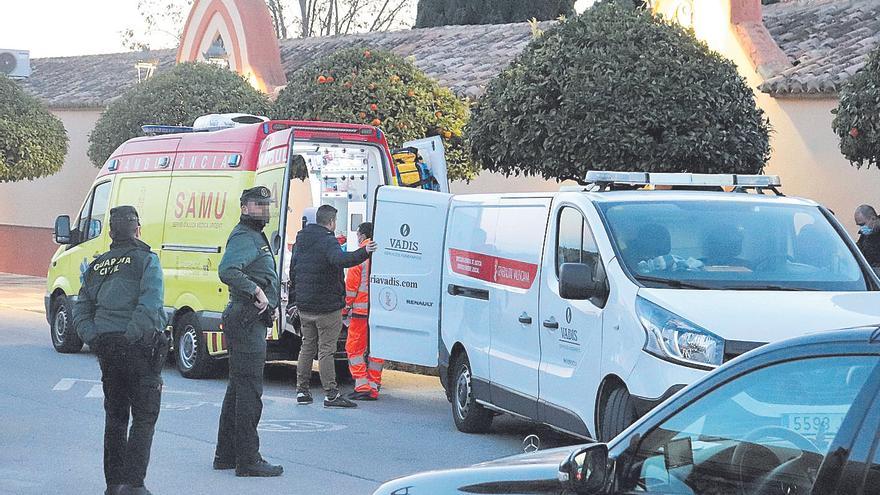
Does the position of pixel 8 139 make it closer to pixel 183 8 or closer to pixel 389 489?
pixel 389 489

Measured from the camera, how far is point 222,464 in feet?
31.1

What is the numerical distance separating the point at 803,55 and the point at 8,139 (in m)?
17.5

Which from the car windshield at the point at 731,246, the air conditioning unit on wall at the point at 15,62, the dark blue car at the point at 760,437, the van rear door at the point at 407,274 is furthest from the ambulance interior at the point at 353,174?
the air conditioning unit on wall at the point at 15,62

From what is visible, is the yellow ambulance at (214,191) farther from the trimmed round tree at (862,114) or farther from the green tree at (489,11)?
the green tree at (489,11)

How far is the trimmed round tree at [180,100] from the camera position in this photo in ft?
83.5

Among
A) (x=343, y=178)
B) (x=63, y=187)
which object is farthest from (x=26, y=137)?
(x=343, y=178)

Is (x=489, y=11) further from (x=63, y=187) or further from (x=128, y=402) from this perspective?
(x=128, y=402)

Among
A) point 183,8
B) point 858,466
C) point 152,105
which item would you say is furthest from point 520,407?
point 183,8

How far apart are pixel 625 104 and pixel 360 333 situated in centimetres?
382

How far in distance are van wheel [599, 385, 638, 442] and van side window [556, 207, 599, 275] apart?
0.96 meters

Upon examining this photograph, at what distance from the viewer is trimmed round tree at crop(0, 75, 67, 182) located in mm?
29234

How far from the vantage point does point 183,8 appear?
5797 centimetres

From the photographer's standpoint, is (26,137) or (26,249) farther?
(26,249)

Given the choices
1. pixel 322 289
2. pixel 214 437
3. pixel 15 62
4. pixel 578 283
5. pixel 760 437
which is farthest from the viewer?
pixel 15 62
